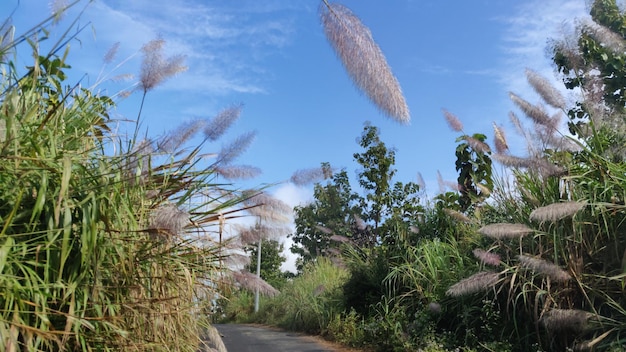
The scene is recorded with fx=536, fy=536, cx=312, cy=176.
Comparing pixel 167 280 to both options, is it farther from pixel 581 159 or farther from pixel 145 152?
pixel 581 159

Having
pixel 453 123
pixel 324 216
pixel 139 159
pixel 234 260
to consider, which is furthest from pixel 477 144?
pixel 324 216

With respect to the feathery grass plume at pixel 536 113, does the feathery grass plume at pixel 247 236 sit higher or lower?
lower

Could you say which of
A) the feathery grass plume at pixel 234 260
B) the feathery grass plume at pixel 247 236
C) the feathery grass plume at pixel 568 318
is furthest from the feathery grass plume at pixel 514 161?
the feathery grass plume at pixel 234 260

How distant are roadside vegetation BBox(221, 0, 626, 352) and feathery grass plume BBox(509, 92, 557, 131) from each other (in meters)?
0.02

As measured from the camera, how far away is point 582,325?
18.8 feet

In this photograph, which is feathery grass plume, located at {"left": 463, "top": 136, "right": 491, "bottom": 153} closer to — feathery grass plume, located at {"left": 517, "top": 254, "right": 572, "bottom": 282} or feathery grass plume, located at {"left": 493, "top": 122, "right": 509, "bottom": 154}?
feathery grass plume, located at {"left": 493, "top": 122, "right": 509, "bottom": 154}

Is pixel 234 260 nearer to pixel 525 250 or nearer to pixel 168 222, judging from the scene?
pixel 168 222

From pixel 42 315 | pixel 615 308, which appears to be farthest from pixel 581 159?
pixel 42 315

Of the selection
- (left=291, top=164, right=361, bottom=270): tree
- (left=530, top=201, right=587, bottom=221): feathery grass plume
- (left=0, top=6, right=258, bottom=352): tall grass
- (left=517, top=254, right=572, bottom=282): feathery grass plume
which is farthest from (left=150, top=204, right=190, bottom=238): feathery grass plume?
(left=291, top=164, right=361, bottom=270): tree

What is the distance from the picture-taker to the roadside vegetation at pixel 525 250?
6020 millimetres

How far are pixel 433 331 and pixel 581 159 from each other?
3.06 metres

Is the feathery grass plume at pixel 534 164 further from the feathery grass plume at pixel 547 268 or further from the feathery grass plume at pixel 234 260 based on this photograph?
the feathery grass plume at pixel 234 260

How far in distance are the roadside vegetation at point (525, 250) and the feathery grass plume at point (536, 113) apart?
0.02 meters

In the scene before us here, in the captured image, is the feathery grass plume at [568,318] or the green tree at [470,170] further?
the green tree at [470,170]
